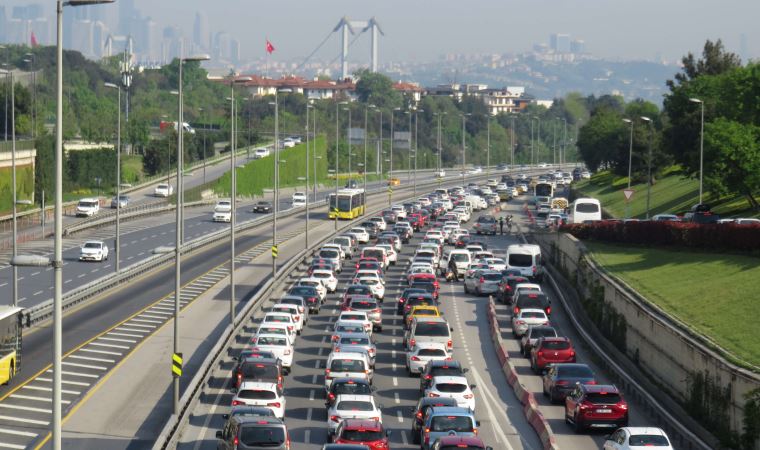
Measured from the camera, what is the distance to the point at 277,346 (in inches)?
1945

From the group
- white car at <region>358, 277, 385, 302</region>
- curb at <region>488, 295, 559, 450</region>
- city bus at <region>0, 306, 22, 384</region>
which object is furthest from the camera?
white car at <region>358, 277, 385, 302</region>

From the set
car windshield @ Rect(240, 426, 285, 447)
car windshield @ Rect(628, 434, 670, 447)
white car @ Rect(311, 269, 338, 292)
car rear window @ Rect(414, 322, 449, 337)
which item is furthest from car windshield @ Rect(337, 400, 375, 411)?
white car @ Rect(311, 269, 338, 292)

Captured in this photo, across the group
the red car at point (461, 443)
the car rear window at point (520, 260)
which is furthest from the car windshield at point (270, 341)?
the car rear window at point (520, 260)

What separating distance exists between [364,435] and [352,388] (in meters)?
6.43

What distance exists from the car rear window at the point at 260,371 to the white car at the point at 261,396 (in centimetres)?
272

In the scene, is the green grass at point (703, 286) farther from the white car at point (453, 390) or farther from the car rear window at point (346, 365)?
the car rear window at point (346, 365)

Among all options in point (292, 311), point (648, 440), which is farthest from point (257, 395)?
point (292, 311)

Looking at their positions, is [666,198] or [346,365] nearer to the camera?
[346,365]

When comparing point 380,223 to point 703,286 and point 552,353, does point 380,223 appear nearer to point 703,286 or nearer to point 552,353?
point 703,286

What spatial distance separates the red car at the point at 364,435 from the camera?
112ft

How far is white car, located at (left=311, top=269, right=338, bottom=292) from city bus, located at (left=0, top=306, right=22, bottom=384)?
26078mm

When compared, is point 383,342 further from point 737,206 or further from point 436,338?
point 737,206

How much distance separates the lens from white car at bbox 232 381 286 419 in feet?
129

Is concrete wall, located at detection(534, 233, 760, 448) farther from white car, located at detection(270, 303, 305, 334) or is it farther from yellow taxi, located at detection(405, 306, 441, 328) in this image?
white car, located at detection(270, 303, 305, 334)
